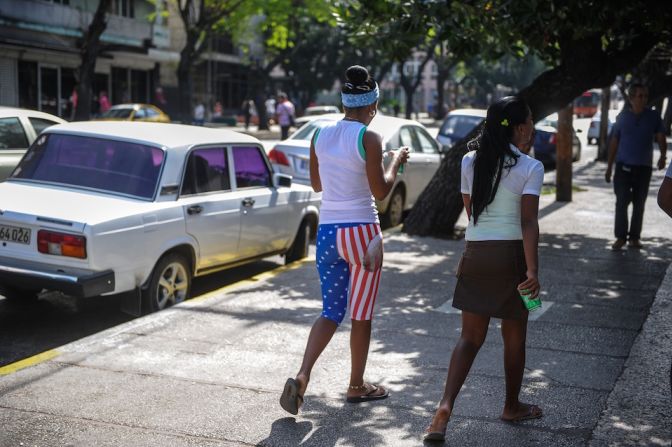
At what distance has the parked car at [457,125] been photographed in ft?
70.6

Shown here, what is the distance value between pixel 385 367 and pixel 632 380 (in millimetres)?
1491

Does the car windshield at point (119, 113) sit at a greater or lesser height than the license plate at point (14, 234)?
greater

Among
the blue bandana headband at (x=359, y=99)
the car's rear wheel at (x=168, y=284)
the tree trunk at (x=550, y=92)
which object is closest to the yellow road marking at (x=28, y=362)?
the car's rear wheel at (x=168, y=284)

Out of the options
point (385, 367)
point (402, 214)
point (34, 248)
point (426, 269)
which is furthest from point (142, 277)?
point (402, 214)

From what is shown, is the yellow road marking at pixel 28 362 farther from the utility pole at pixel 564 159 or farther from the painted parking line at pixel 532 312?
the utility pole at pixel 564 159

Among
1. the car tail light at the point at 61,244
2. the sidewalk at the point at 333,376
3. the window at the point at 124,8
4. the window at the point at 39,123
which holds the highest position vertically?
the window at the point at 124,8

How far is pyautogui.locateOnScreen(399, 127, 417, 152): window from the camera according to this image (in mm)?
13762

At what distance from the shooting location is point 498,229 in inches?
174

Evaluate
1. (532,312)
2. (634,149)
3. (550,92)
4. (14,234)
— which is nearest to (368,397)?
(532,312)

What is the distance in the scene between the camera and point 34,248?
6801 mm

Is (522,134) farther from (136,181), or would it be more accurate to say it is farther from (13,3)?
(13,3)

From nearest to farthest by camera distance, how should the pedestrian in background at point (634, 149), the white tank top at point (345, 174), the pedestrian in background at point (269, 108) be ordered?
the white tank top at point (345, 174), the pedestrian in background at point (634, 149), the pedestrian in background at point (269, 108)

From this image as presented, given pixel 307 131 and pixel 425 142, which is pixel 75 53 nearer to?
pixel 425 142

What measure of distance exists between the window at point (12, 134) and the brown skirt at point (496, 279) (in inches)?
299
